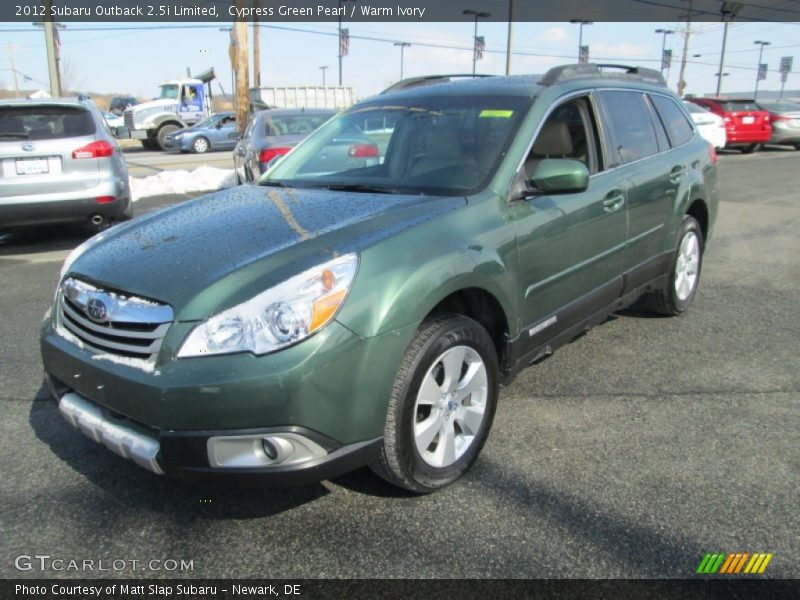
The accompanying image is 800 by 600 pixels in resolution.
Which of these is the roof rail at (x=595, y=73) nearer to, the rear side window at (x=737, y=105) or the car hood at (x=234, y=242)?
the car hood at (x=234, y=242)

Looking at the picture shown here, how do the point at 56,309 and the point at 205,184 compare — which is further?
the point at 205,184

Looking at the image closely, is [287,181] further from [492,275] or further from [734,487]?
[734,487]

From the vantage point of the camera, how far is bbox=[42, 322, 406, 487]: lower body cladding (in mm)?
2117

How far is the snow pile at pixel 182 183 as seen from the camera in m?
12.7

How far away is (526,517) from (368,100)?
109 inches

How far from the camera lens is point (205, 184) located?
44.2 ft

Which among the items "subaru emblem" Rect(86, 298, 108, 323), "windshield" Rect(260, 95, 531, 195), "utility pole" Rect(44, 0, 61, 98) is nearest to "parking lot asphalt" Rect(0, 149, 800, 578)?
"subaru emblem" Rect(86, 298, 108, 323)

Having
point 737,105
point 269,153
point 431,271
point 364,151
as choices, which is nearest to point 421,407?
point 431,271

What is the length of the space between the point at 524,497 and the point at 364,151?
2.22m

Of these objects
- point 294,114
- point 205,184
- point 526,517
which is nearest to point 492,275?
point 526,517

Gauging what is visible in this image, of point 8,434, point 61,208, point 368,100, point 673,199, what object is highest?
point 368,100

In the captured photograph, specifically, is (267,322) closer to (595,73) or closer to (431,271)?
(431,271)

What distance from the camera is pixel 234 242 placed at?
259 centimetres

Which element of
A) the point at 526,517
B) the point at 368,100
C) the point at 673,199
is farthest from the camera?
the point at 673,199
